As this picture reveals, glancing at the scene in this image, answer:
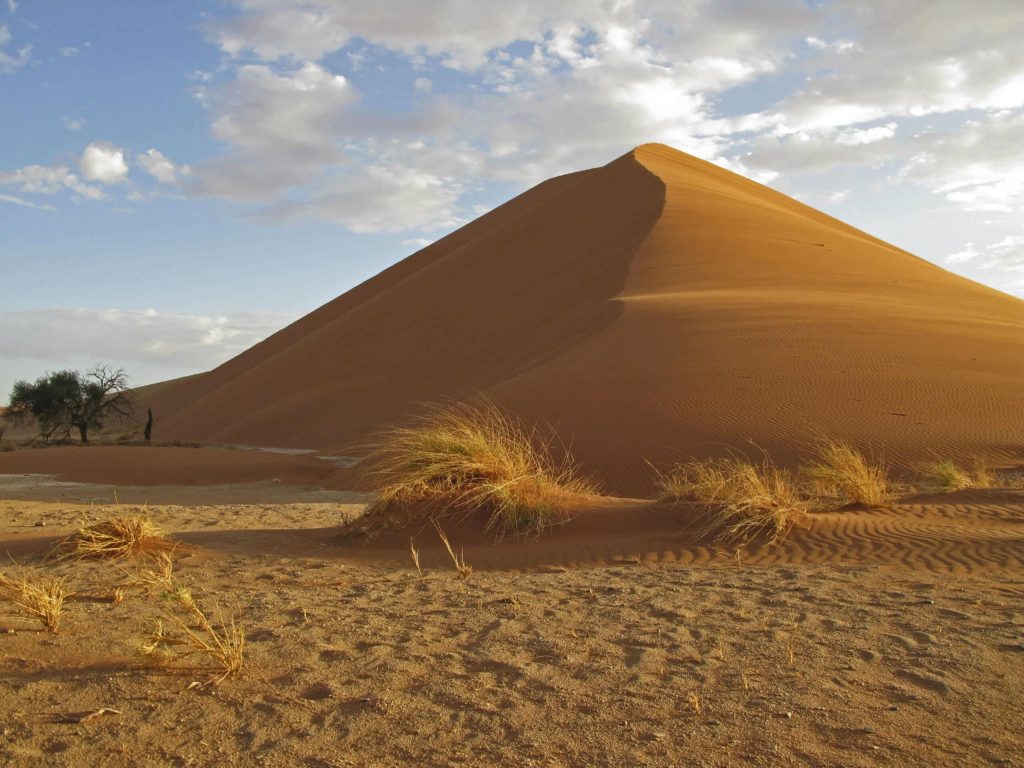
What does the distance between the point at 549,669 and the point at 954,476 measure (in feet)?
34.9

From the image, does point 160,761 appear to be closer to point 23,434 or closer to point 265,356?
point 265,356

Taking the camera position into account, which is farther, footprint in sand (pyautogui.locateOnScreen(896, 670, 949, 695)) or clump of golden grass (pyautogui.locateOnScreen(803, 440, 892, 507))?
clump of golden grass (pyautogui.locateOnScreen(803, 440, 892, 507))

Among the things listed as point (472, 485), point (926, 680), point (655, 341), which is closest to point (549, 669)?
point (926, 680)

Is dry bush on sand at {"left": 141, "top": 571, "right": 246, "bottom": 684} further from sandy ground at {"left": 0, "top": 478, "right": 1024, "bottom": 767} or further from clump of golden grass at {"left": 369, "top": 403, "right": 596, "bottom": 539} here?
clump of golden grass at {"left": 369, "top": 403, "right": 596, "bottom": 539}

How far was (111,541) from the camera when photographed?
28.1ft

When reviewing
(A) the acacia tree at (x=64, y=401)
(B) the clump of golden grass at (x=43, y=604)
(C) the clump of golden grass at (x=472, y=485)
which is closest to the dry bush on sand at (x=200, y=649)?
(B) the clump of golden grass at (x=43, y=604)

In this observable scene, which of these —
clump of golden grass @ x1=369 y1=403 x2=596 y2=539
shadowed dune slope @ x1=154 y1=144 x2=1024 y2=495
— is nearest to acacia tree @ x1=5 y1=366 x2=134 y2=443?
shadowed dune slope @ x1=154 y1=144 x2=1024 y2=495

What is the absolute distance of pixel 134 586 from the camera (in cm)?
715

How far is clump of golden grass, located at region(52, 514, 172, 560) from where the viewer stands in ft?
27.7

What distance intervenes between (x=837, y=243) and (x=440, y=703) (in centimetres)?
3479

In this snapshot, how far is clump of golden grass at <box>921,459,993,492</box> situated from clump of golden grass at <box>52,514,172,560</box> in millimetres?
10103

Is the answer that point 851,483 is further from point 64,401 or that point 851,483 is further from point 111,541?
point 64,401

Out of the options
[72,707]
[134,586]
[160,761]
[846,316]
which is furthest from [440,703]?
[846,316]

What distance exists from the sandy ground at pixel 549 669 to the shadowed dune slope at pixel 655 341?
31.0 feet
